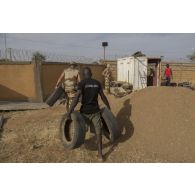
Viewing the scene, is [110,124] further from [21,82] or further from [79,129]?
[21,82]

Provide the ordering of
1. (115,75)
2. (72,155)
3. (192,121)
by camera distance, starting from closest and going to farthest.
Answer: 1. (72,155)
2. (192,121)
3. (115,75)

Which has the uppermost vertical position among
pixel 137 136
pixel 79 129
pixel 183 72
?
pixel 183 72

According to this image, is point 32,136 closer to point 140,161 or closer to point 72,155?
point 72,155

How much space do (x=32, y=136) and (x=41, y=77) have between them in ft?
20.8

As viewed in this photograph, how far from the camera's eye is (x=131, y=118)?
6.15 m

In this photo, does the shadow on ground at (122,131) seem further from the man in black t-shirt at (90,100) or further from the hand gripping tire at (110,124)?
the man in black t-shirt at (90,100)

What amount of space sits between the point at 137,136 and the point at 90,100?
1582 mm

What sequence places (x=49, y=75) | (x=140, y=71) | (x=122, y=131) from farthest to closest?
1. (x=140, y=71)
2. (x=49, y=75)
3. (x=122, y=131)

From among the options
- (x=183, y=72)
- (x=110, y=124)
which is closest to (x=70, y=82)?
(x=110, y=124)

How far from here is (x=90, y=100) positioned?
15.6 ft

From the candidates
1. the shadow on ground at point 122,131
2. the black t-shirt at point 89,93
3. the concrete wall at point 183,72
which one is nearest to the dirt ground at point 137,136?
the shadow on ground at point 122,131

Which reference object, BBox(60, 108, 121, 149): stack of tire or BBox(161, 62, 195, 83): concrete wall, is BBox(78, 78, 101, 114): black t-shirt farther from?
BBox(161, 62, 195, 83): concrete wall

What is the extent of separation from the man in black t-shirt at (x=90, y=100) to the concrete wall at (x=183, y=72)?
16794mm

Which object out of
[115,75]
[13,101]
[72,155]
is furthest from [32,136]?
[115,75]
